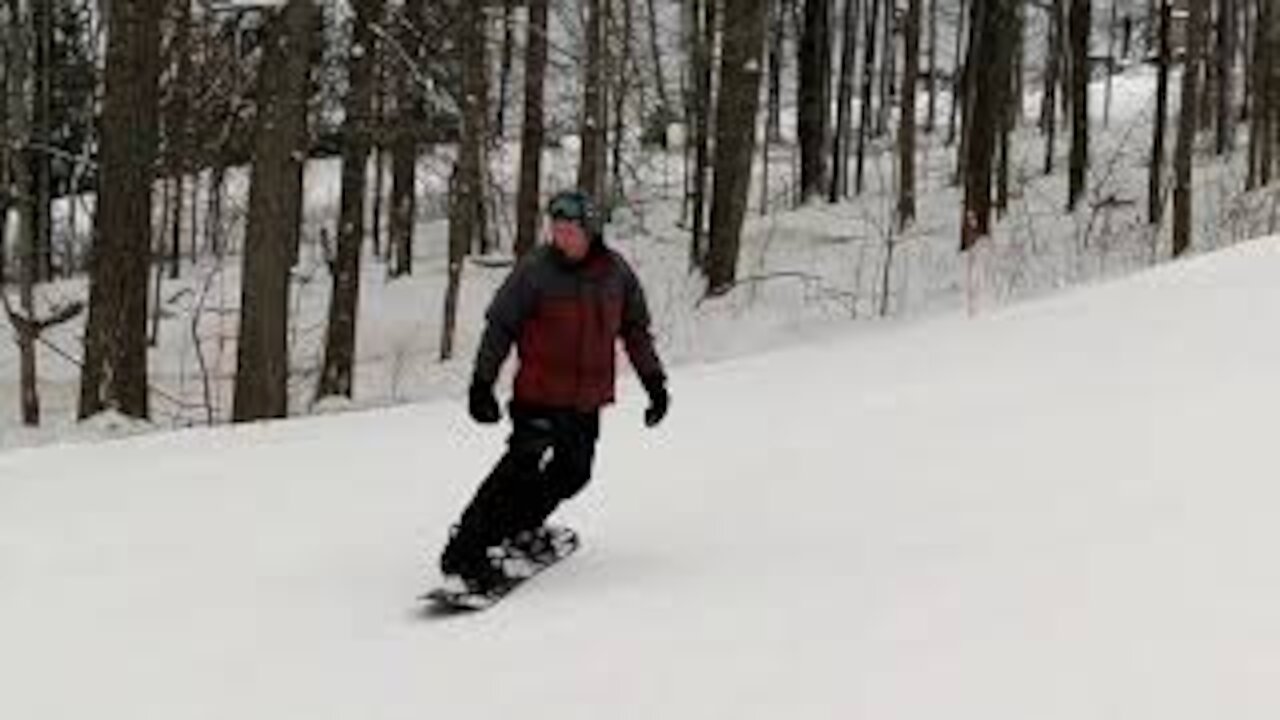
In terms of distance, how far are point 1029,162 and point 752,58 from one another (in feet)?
60.1

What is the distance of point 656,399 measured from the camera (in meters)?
8.27

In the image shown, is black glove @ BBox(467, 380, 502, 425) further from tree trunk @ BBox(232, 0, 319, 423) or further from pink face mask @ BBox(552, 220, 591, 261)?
tree trunk @ BBox(232, 0, 319, 423)

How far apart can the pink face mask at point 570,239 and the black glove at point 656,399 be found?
0.57 m

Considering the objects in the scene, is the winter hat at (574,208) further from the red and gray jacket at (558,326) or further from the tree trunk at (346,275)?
the tree trunk at (346,275)

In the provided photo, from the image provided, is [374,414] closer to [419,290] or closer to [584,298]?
[584,298]

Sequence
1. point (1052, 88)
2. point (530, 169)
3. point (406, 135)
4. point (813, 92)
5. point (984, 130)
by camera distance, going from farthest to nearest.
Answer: point (1052, 88) < point (813, 92) < point (530, 169) < point (984, 130) < point (406, 135)

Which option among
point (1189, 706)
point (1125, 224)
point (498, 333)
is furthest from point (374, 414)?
point (1125, 224)

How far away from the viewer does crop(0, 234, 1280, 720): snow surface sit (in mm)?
6520

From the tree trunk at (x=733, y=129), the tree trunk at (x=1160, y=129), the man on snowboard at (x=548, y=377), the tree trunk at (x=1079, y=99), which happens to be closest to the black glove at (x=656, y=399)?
the man on snowboard at (x=548, y=377)

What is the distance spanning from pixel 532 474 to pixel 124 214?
→ 32.2 ft

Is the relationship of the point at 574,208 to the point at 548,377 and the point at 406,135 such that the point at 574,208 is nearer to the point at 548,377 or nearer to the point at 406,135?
the point at 548,377

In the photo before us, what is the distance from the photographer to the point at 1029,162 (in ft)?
135

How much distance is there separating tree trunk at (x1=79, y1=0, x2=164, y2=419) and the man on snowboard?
946 centimetres

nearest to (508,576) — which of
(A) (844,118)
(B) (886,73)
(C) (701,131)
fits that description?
(C) (701,131)
